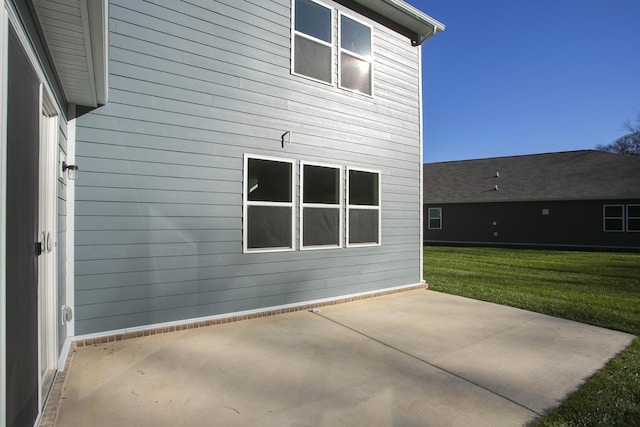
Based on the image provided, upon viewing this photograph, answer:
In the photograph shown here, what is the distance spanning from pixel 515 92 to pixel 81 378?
67.4 feet

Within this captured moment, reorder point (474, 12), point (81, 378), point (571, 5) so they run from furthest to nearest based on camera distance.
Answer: point (474, 12) < point (571, 5) < point (81, 378)

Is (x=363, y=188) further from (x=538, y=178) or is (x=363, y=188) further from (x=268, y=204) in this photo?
(x=538, y=178)

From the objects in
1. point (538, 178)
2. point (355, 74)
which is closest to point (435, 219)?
point (538, 178)

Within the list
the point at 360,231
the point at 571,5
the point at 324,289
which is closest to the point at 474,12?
the point at 571,5

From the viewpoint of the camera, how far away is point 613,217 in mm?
15367

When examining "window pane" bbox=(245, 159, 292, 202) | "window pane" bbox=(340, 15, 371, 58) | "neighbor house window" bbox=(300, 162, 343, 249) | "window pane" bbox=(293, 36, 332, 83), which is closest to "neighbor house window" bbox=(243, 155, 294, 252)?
"window pane" bbox=(245, 159, 292, 202)

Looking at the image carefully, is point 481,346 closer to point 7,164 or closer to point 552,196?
point 7,164

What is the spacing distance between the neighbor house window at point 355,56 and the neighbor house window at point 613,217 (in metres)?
15.5

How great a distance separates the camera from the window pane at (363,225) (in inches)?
222

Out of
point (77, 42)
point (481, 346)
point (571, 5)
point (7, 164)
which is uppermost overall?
point (571, 5)

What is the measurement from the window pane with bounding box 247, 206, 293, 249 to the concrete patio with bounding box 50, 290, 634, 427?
1002 millimetres

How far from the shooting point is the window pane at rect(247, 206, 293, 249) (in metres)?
4.57

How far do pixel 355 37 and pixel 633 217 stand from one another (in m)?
16.1

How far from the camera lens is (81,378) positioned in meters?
2.80
